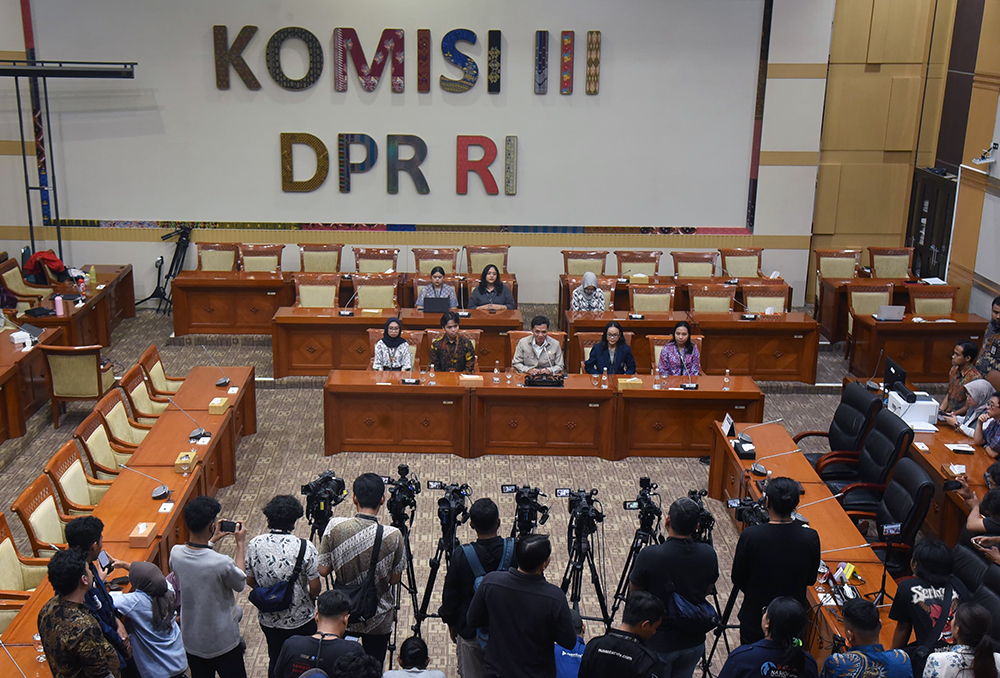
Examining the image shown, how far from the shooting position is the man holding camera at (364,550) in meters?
4.56

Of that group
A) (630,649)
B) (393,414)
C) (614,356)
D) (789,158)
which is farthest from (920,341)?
(630,649)

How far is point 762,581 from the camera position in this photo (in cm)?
493

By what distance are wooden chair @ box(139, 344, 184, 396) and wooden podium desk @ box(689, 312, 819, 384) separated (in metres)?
5.31

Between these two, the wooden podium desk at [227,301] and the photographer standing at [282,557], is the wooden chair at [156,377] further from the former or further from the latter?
the photographer standing at [282,557]

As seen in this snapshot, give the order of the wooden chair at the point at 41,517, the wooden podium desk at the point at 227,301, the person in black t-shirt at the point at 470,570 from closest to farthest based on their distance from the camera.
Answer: the person in black t-shirt at the point at 470,570 < the wooden chair at the point at 41,517 < the wooden podium desk at the point at 227,301

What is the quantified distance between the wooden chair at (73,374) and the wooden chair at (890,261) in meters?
9.16

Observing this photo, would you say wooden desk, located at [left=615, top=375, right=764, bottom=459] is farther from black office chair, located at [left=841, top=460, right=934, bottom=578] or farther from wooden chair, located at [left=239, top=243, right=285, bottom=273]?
wooden chair, located at [left=239, top=243, right=285, bottom=273]

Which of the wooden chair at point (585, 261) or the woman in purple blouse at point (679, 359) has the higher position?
the wooden chair at point (585, 261)

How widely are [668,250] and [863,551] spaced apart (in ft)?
25.2

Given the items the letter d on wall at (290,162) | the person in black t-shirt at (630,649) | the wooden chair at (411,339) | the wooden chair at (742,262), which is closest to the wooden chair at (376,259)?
the letter d on wall at (290,162)

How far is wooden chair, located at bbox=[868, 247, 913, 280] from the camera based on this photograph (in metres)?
12.0

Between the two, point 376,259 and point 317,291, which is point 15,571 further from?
point 376,259

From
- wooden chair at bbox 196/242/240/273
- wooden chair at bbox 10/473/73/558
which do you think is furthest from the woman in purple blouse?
wooden chair at bbox 196/242/240/273

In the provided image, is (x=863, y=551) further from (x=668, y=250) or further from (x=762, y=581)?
(x=668, y=250)
